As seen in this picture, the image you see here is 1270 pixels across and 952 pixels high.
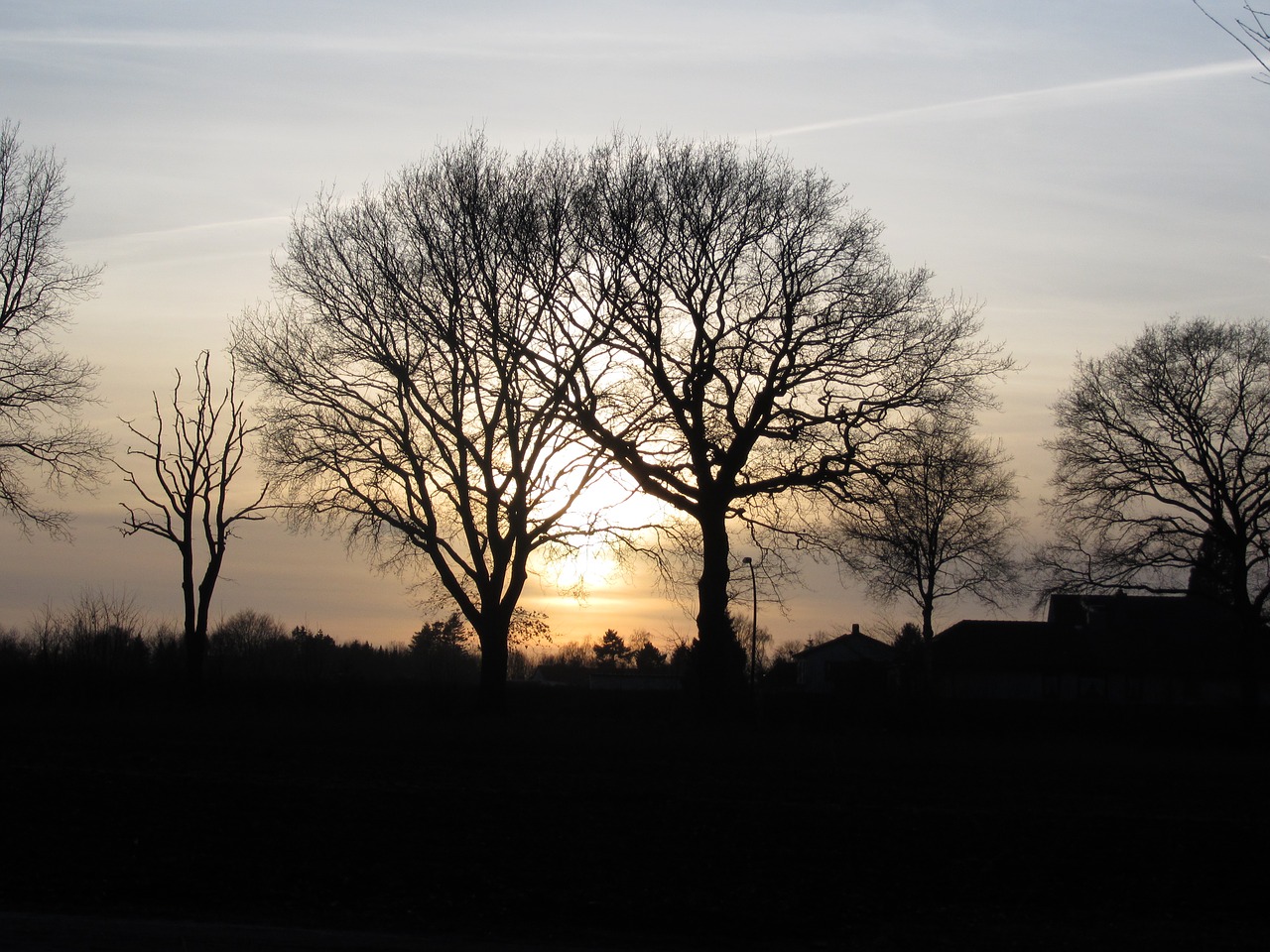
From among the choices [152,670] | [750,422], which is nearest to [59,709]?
[152,670]

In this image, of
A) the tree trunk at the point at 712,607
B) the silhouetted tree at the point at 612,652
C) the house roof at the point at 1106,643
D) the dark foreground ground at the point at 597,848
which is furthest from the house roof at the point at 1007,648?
the silhouetted tree at the point at 612,652

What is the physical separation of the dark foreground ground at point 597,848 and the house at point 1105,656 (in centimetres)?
4184

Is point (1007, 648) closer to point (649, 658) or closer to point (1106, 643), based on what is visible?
point (1106, 643)

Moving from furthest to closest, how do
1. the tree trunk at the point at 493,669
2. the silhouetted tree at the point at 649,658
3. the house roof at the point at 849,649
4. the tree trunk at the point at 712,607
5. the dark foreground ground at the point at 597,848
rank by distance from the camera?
the silhouetted tree at the point at 649,658
the house roof at the point at 849,649
the tree trunk at the point at 493,669
the tree trunk at the point at 712,607
the dark foreground ground at the point at 597,848

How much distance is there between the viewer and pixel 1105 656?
6612cm

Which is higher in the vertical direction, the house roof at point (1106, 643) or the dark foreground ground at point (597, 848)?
the house roof at point (1106, 643)

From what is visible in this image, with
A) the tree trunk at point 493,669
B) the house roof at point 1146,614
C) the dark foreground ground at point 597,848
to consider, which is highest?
the house roof at point 1146,614

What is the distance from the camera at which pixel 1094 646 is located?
67.5 m

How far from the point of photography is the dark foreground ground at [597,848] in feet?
35.1

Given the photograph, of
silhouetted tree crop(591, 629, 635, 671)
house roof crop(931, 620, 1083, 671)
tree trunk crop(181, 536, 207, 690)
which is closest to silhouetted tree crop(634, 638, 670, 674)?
silhouetted tree crop(591, 629, 635, 671)

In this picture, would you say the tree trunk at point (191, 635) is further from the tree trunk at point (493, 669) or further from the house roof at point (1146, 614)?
the house roof at point (1146, 614)

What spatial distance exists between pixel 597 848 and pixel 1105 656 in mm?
59002

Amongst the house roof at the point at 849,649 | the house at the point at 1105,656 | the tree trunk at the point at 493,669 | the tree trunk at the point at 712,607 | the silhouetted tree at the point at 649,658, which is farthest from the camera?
the silhouetted tree at the point at 649,658

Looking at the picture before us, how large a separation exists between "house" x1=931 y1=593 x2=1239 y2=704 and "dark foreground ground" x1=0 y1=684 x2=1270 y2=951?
41841 millimetres
